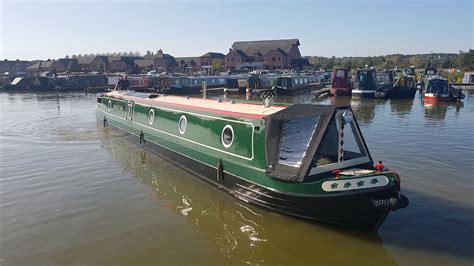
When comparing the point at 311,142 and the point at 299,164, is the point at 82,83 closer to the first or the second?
the point at 299,164

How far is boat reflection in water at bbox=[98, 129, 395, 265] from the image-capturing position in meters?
7.47

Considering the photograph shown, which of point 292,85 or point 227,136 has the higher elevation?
point 292,85

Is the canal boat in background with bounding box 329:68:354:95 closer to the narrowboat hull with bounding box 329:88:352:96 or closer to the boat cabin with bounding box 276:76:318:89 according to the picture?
the narrowboat hull with bounding box 329:88:352:96

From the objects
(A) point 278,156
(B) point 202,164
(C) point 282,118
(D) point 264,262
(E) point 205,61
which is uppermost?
(E) point 205,61

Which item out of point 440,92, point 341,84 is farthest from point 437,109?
point 341,84

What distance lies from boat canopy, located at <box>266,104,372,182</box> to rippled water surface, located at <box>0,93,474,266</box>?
1.39 m

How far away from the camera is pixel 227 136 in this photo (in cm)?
1054

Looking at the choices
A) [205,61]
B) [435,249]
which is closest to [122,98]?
[435,249]

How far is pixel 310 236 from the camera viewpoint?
26.8ft

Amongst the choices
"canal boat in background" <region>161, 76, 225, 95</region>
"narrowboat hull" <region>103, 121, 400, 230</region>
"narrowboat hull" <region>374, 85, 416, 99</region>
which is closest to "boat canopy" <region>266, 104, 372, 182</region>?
"narrowboat hull" <region>103, 121, 400, 230</region>

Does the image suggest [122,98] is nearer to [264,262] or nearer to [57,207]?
[57,207]

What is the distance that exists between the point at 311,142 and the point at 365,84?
35676mm

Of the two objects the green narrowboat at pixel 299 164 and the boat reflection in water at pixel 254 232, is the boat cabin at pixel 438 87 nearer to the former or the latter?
the green narrowboat at pixel 299 164

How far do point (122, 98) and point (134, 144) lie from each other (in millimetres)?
3724
